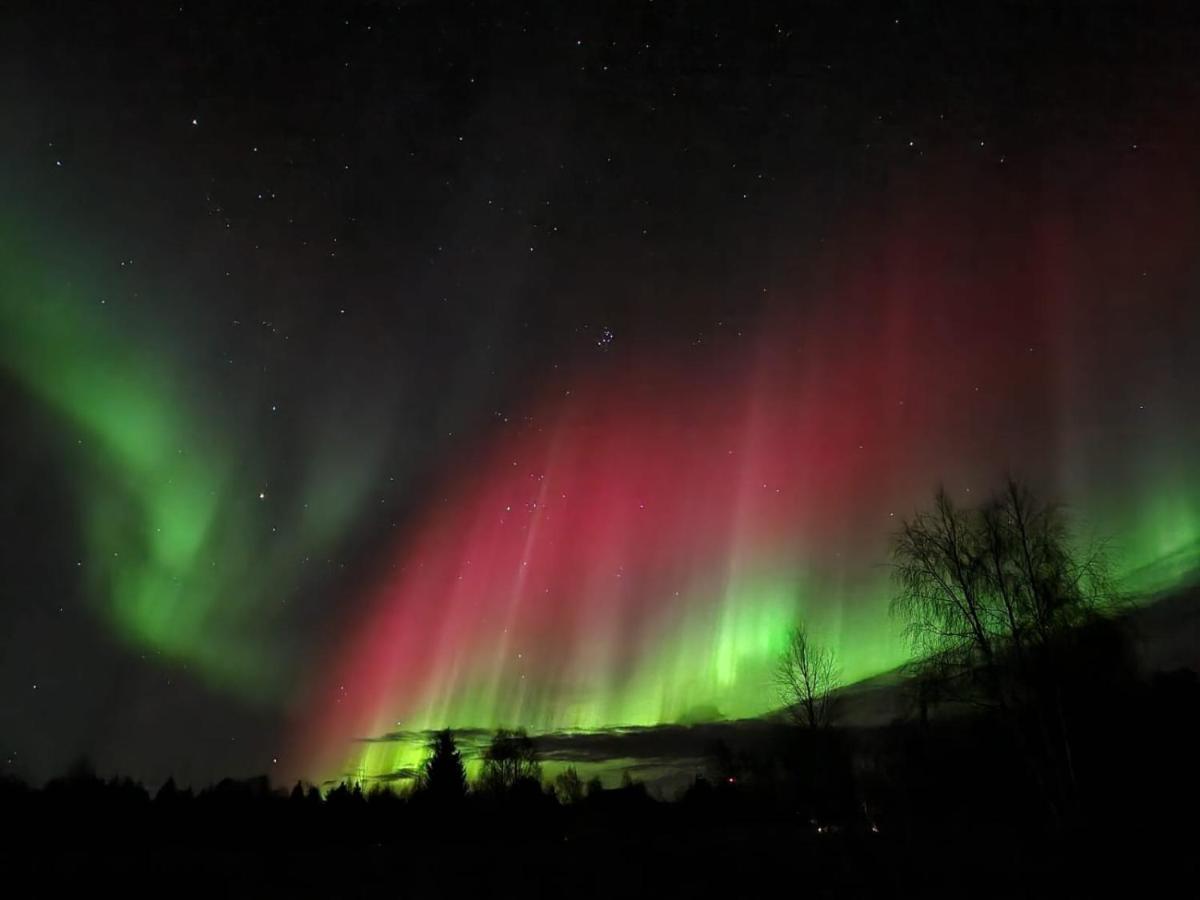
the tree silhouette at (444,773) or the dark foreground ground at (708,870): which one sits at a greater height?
the tree silhouette at (444,773)

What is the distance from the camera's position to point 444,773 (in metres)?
79.2

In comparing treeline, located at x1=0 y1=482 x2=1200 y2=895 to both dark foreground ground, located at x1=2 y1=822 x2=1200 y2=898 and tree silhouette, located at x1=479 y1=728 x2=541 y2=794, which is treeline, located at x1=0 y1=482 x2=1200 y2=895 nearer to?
dark foreground ground, located at x1=2 y1=822 x2=1200 y2=898

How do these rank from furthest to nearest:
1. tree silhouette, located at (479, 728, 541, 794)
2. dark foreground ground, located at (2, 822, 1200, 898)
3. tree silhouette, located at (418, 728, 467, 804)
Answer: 1. tree silhouette, located at (479, 728, 541, 794)
2. tree silhouette, located at (418, 728, 467, 804)
3. dark foreground ground, located at (2, 822, 1200, 898)

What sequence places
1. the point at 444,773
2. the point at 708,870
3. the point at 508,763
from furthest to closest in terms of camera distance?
the point at 508,763 < the point at 444,773 < the point at 708,870

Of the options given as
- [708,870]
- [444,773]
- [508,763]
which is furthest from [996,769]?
[508,763]

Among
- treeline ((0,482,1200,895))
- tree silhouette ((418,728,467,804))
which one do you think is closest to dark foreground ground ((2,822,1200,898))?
treeline ((0,482,1200,895))

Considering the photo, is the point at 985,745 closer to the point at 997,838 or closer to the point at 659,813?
the point at 997,838

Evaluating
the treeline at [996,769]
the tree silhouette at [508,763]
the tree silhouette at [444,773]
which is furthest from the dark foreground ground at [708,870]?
the tree silhouette at [508,763]

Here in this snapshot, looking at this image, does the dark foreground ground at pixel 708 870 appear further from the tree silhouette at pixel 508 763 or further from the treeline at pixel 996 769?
the tree silhouette at pixel 508 763

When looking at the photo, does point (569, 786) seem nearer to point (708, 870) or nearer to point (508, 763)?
point (508, 763)

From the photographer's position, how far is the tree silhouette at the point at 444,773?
77625 mm

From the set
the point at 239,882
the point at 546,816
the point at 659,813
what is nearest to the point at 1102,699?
the point at 239,882

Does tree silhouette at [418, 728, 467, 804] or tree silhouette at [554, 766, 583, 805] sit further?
tree silhouette at [554, 766, 583, 805]

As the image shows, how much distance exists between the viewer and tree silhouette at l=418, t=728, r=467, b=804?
77625 mm
